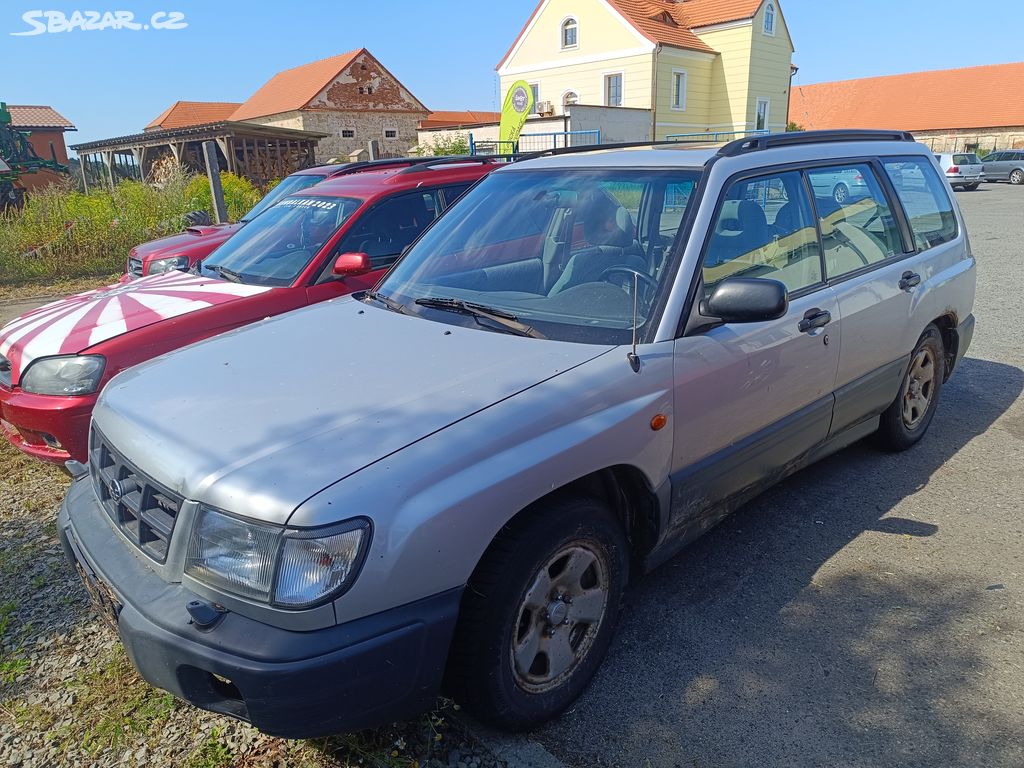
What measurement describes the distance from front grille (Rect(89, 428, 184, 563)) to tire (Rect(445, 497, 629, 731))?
3.07 ft

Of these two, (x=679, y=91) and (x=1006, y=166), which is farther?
(x=1006, y=166)

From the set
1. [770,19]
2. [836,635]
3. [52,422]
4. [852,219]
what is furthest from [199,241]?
[770,19]

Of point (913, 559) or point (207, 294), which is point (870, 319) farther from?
point (207, 294)

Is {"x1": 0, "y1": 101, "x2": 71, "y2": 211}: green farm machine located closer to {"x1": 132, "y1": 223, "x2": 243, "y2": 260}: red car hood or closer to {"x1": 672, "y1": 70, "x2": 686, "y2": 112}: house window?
{"x1": 132, "y1": 223, "x2": 243, "y2": 260}: red car hood

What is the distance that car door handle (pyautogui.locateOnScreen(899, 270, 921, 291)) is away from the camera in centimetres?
399

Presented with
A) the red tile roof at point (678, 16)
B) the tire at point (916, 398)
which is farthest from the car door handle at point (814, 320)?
the red tile roof at point (678, 16)

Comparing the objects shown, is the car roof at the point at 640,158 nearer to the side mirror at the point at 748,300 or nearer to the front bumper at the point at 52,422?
the side mirror at the point at 748,300

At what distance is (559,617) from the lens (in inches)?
96.9

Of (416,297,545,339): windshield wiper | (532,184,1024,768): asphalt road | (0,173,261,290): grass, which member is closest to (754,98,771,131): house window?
(0,173,261,290): grass

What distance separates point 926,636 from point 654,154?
233cm

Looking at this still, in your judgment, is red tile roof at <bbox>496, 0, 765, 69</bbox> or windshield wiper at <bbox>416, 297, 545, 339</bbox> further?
red tile roof at <bbox>496, 0, 765, 69</bbox>

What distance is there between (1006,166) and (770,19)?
45.0 ft

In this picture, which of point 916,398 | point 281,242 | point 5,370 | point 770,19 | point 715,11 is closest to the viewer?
point 5,370

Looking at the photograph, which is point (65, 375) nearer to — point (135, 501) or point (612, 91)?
point (135, 501)
